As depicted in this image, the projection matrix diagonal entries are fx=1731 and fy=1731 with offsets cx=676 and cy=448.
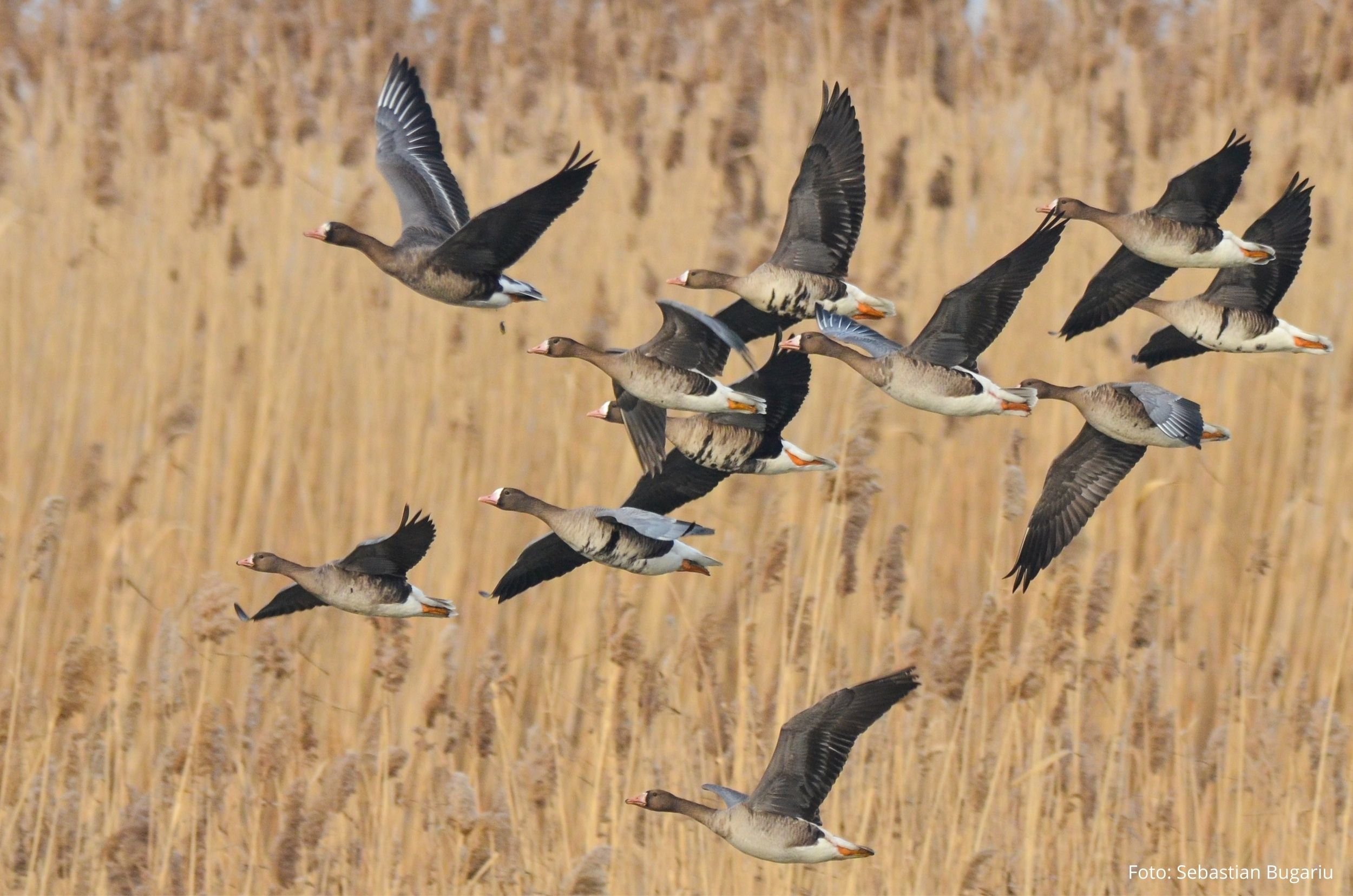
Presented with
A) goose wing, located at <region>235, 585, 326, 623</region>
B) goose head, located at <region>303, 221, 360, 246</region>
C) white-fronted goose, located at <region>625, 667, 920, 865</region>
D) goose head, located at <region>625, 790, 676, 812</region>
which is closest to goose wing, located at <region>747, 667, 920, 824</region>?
white-fronted goose, located at <region>625, 667, 920, 865</region>

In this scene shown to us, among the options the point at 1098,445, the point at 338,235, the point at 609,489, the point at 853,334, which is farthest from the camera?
the point at 609,489

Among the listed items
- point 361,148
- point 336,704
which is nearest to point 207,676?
point 336,704

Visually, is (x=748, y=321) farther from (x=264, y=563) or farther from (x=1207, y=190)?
(x=264, y=563)

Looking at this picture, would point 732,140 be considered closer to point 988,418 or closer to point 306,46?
point 988,418

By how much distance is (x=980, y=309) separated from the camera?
15.0 feet

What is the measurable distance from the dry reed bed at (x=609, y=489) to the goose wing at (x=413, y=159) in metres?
1.05

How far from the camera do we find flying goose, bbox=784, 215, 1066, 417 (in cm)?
438

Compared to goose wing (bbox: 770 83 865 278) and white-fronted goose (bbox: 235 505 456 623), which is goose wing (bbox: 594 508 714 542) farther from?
goose wing (bbox: 770 83 865 278)

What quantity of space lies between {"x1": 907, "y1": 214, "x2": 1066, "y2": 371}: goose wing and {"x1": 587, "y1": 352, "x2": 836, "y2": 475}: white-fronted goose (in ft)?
1.19

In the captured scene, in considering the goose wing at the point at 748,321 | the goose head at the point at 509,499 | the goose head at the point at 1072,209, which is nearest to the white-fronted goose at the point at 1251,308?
the goose head at the point at 1072,209

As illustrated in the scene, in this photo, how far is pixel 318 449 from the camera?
735cm

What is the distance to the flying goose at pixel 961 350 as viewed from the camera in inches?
173

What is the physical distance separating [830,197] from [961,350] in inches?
25.5

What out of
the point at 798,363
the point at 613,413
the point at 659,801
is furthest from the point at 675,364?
the point at 659,801
